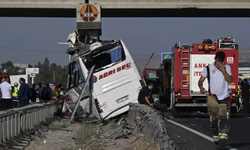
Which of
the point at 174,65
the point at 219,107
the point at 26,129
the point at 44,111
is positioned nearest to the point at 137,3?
the point at 174,65

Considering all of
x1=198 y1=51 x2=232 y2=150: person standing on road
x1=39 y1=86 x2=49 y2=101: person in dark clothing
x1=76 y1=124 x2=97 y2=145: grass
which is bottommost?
x1=39 y1=86 x2=49 y2=101: person in dark clothing

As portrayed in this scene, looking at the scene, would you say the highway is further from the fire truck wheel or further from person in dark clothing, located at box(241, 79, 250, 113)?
person in dark clothing, located at box(241, 79, 250, 113)

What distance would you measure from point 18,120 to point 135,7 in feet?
69.0

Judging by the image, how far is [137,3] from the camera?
32.4 meters

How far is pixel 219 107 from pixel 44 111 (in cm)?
839

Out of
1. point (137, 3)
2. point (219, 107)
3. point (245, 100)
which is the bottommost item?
point (245, 100)

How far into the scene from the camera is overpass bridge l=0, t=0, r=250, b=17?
103ft

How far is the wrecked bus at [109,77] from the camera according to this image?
1839cm

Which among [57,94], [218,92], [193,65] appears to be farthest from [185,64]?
[218,92]

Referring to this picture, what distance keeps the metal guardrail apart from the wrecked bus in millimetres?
2705

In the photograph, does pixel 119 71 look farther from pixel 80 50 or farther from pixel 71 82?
pixel 71 82

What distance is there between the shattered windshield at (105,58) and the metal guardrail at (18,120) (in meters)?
3.31

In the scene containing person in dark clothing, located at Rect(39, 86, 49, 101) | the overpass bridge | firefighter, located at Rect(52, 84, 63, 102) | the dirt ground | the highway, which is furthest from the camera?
the overpass bridge

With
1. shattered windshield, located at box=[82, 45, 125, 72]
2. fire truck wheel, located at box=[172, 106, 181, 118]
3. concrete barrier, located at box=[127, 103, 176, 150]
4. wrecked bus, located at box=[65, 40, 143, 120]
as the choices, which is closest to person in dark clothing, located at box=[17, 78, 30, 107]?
wrecked bus, located at box=[65, 40, 143, 120]
